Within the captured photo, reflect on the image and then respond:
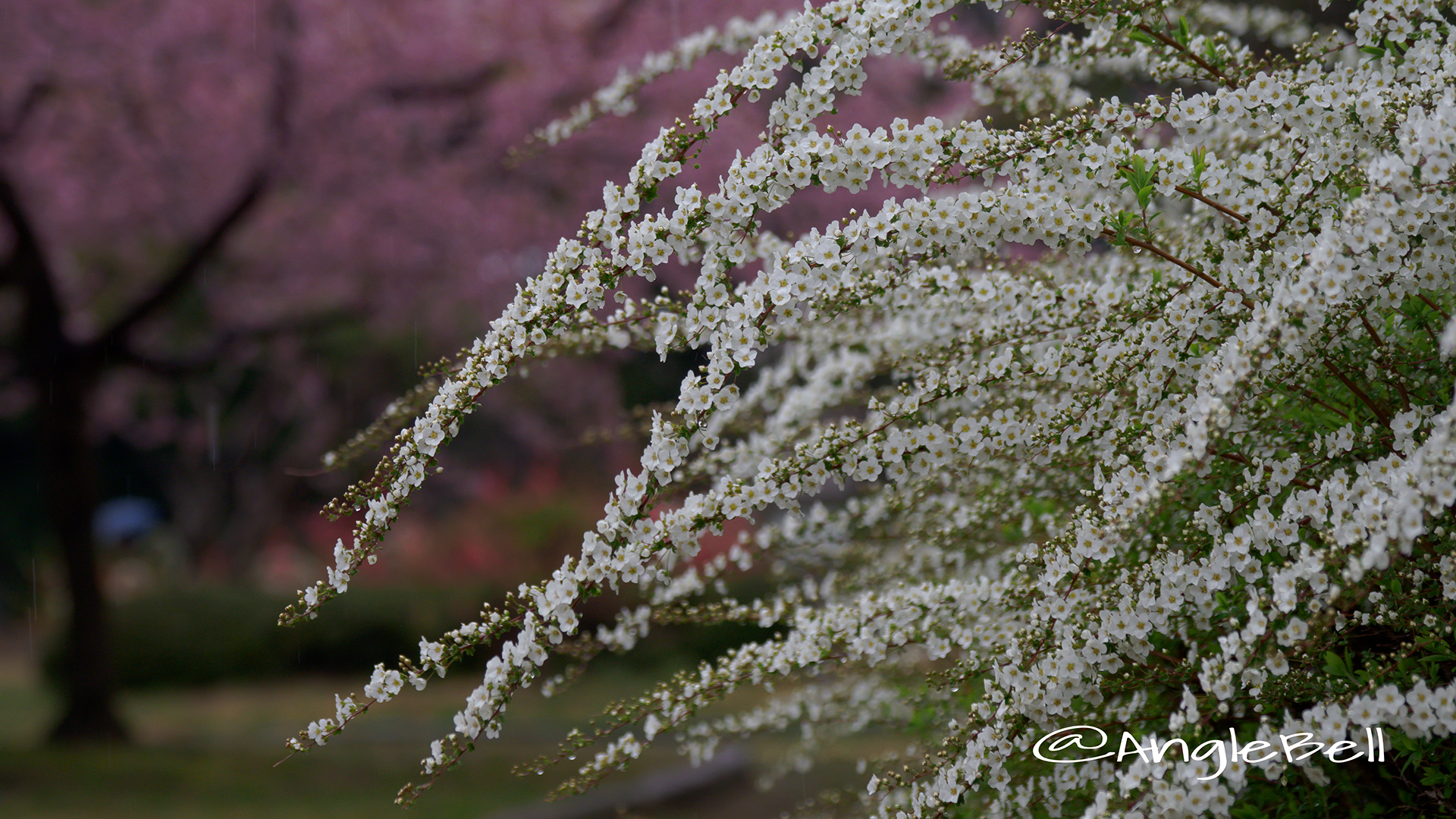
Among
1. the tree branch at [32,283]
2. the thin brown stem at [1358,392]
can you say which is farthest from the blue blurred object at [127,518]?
the thin brown stem at [1358,392]

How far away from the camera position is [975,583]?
266 centimetres

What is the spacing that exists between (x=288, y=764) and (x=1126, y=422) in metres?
7.06

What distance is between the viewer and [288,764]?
7.72m

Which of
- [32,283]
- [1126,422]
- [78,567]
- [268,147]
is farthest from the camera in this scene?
[78,567]

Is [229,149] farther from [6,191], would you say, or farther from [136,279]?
[136,279]

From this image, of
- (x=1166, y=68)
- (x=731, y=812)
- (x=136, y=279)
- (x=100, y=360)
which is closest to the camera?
(x=1166, y=68)

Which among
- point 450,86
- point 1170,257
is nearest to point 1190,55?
point 1170,257

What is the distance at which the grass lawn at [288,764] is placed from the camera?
6.80m

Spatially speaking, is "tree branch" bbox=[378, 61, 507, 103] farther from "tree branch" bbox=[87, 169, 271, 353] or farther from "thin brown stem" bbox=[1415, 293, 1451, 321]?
"thin brown stem" bbox=[1415, 293, 1451, 321]

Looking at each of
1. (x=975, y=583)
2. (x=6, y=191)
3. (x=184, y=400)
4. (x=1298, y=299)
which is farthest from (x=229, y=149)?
(x=184, y=400)

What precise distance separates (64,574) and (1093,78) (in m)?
8.29
